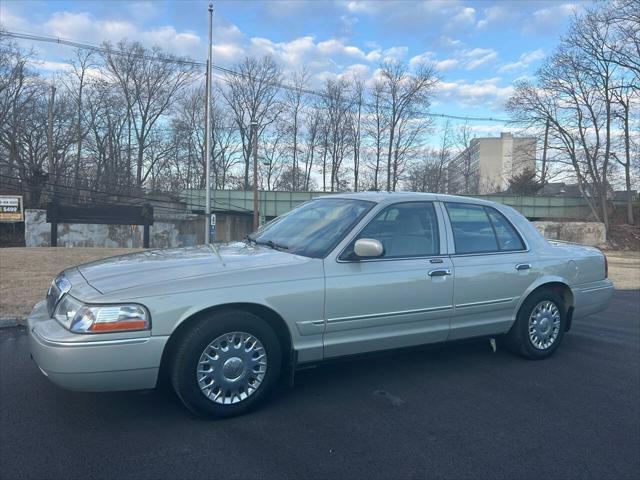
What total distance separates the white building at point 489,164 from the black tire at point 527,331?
3884cm

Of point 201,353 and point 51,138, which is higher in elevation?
point 51,138

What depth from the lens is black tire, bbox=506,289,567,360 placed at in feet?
15.8

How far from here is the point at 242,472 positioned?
2.79 metres

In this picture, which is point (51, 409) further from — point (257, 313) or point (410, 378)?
point (410, 378)

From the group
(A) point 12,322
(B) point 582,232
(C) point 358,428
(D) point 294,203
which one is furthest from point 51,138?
(B) point 582,232

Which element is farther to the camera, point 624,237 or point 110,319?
point 624,237

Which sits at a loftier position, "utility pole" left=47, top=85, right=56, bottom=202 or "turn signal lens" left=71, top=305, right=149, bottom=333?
"utility pole" left=47, top=85, right=56, bottom=202

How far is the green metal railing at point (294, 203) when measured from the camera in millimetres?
39969

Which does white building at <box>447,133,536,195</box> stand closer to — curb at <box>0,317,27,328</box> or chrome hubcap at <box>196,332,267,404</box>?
curb at <box>0,317,27,328</box>

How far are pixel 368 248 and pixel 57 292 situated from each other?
2364mm

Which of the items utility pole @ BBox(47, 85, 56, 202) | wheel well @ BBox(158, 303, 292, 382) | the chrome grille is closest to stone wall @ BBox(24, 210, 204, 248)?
utility pole @ BBox(47, 85, 56, 202)

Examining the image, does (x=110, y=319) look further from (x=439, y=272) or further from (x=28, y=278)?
(x=28, y=278)

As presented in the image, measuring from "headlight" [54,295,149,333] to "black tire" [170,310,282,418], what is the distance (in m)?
0.32

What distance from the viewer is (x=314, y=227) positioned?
4.30 m
